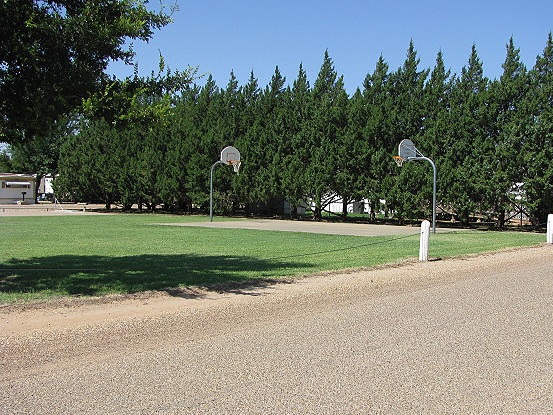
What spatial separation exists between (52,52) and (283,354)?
6.57 metres

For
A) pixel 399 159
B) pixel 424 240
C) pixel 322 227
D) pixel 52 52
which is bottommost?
pixel 322 227

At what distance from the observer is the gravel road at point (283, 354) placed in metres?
4.63

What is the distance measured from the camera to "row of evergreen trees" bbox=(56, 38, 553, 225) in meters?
34.9

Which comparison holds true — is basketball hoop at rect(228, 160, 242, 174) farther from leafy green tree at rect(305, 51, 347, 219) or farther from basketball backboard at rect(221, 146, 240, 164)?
leafy green tree at rect(305, 51, 347, 219)

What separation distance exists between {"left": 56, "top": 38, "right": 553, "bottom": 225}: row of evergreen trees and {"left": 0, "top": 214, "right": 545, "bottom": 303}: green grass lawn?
1302 cm

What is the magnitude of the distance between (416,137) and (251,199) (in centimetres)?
1507

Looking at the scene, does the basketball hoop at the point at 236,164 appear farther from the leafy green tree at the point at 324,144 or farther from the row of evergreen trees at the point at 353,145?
the leafy green tree at the point at 324,144

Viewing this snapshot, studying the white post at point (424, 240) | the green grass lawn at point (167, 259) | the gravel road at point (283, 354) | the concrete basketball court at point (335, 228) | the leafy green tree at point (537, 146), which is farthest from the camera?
the leafy green tree at point (537, 146)

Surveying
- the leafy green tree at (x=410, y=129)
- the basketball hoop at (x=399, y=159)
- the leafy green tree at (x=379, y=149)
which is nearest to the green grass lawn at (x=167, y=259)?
the basketball hoop at (x=399, y=159)

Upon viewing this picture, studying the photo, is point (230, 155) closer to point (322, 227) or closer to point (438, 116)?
point (322, 227)

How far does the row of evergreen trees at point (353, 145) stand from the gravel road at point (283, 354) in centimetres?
2550

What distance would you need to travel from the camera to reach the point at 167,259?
1522cm

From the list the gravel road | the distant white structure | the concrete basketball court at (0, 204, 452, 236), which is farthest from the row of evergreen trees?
the gravel road

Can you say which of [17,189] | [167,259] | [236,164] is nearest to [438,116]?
[236,164]
